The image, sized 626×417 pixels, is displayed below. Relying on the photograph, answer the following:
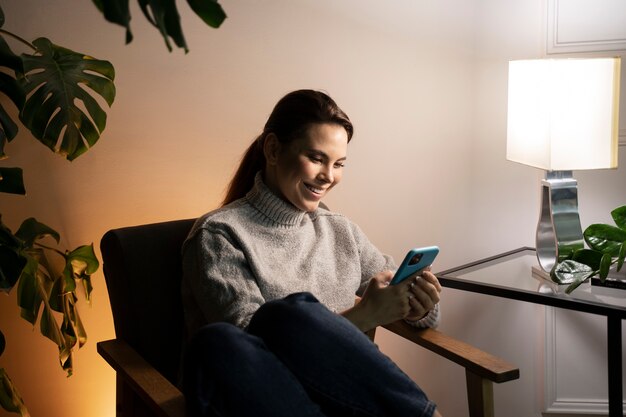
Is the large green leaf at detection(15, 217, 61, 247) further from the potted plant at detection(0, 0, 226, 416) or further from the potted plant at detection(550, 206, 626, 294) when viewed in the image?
the potted plant at detection(550, 206, 626, 294)

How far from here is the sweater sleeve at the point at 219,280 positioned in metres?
1.56

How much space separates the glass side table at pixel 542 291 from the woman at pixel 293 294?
0.88 ft

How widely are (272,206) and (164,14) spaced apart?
2.43 ft

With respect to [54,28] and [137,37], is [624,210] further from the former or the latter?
[54,28]

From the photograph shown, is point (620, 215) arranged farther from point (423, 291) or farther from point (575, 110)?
point (423, 291)

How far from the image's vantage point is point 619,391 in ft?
5.98

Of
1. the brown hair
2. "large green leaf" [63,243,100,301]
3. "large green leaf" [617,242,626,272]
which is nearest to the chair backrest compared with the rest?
"large green leaf" [63,243,100,301]

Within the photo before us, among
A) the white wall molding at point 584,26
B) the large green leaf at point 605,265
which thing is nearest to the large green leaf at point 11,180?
the large green leaf at point 605,265

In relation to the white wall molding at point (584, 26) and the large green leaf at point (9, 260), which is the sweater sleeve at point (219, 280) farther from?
the white wall molding at point (584, 26)

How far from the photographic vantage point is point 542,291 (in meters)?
1.93

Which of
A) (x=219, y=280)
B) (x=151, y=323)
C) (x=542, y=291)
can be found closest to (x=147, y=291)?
(x=151, y=323)

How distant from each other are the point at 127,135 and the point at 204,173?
Answer: 0.24 m

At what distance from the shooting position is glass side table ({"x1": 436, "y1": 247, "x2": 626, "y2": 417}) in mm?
1810

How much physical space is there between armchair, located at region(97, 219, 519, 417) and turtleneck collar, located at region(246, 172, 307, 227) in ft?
0.62
